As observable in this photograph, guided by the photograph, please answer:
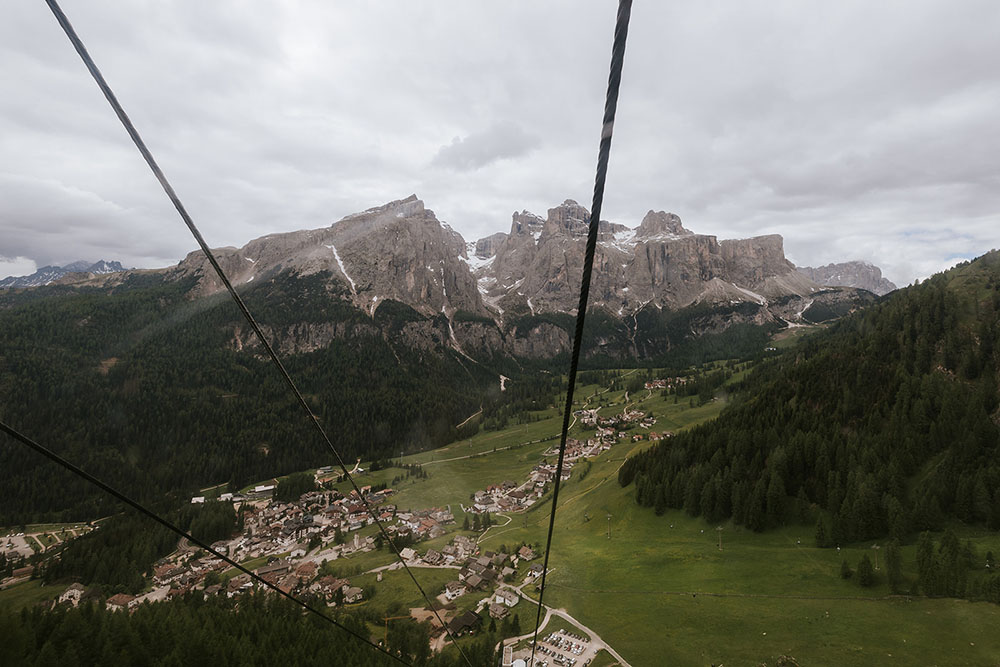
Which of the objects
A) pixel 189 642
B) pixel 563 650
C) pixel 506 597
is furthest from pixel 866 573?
pixel 189 642

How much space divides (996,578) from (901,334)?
60.4 meters

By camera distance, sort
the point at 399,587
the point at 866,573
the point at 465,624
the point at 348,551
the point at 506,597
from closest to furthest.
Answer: the point at 866,573, the point at 465,624, the point at 506,597, the point at 399,587, the point at 348,551

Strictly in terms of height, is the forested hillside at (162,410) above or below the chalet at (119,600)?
above

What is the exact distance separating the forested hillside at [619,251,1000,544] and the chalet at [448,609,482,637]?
36.8 meters

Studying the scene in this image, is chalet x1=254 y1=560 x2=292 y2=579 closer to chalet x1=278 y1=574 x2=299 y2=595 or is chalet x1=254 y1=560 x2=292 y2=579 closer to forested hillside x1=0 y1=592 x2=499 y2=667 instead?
chalet x1=278 y1=574 x2=299 y2=595

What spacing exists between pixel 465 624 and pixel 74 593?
67951 mm

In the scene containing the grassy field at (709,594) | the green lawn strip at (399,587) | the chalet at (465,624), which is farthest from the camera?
the green lawn strip at (399,587)

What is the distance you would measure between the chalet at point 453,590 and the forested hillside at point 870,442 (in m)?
34.3

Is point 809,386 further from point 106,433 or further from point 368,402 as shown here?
point 106,433

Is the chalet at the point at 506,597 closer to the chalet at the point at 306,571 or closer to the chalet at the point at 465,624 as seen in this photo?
the chalet at the point at 465,624

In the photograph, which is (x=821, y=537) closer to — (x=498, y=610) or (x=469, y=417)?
(x=498, y=610)

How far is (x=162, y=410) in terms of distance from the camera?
14950cm

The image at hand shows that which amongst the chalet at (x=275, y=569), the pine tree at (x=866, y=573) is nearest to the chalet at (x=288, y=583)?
the chalet at (x=275, y=569)

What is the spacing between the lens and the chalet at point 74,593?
6519cm
